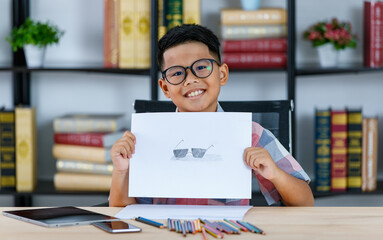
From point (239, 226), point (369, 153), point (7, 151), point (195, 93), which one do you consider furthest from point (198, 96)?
point (7, 151)

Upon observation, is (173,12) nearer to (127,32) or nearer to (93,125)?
(127,32)

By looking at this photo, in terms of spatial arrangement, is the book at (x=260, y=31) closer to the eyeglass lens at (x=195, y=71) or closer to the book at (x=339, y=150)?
the book at (x=339, y=150)

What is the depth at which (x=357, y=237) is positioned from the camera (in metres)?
1.01

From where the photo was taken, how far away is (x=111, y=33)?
2.38 m

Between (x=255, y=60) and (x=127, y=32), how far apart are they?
0.55m

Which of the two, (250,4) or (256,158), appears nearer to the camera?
(256,158)

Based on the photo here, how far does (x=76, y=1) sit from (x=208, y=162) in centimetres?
162

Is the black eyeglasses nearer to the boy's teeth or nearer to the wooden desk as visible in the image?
the boy's teeth

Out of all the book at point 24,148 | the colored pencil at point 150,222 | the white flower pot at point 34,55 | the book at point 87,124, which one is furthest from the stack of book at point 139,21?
the colored pencil at point 150,222

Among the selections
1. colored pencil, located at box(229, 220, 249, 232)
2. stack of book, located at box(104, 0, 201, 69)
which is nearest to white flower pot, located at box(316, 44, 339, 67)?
stack of book, located at box(104, 0, 201, 69)

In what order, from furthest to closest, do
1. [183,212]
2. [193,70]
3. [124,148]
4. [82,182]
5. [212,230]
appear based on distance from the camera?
[82,182]
[193,70]
[124,148]
[183,212]
[212,230]

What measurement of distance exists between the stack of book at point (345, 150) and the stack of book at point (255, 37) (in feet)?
1.02

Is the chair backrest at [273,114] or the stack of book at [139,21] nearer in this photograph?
the chair backrest at [273,114]

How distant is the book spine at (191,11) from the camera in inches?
91.1
